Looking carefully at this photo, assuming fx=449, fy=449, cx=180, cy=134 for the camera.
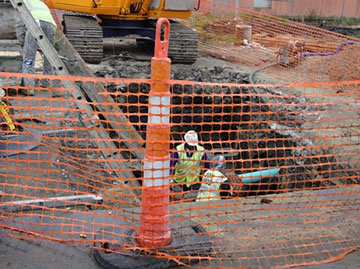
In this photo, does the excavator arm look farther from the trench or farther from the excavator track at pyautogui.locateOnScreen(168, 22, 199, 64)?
the trench

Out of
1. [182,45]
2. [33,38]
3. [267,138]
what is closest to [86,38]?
[182,45]

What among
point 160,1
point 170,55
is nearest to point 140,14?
point 160,1

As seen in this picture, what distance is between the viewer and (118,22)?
12.5 meters

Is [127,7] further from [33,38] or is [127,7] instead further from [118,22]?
[33,38]

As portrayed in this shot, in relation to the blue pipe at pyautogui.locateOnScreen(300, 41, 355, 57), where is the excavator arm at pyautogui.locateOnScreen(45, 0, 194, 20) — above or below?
above

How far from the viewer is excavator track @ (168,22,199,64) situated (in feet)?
41.4

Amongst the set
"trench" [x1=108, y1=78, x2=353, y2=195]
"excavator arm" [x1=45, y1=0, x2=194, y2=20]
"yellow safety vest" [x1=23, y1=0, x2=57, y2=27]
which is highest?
"yellow safety vest" [x1=23, y1=0, x2=57, y2=27]

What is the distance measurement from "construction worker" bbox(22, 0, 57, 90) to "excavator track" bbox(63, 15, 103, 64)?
210cm

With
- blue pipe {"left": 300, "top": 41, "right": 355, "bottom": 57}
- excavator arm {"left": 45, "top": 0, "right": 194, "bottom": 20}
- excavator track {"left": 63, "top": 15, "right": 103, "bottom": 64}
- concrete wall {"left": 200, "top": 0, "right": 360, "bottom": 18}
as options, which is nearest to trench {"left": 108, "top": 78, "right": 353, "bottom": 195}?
excavator track {"left": 63, "top": 15, "right": 103, "bottom": 64}

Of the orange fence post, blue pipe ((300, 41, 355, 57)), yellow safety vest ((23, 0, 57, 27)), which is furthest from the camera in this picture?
blue pipe ((300, 41, 355, 57))

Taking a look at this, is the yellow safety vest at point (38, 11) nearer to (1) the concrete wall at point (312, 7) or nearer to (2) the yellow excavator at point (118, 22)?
(2) the yellow excavator at point (118, 22)

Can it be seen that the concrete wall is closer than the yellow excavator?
No

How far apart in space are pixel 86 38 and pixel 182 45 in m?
2.79

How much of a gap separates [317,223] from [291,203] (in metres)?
0.31
